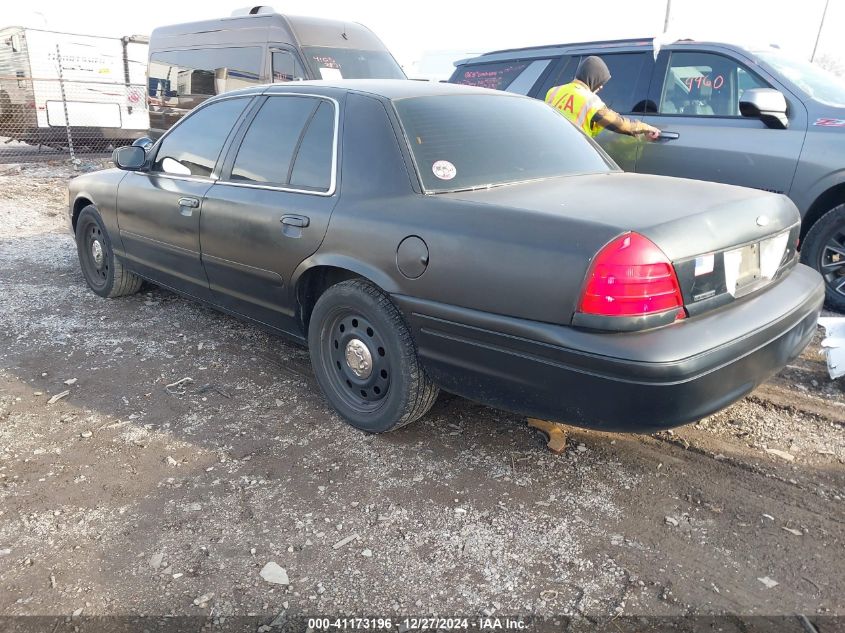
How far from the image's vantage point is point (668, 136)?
5.32 meters

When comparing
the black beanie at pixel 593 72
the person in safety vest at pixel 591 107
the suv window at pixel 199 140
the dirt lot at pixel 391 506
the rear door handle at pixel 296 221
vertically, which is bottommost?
the dirt lot at pixel 391 506

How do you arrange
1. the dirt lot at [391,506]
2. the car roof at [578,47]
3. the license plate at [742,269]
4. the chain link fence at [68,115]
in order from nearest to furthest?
the dirt lot at [391,506]
the license plate at [742,269]
the car roof at [578,47]
the chain link fence at [68,115]

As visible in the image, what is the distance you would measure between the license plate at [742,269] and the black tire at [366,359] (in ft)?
4.32

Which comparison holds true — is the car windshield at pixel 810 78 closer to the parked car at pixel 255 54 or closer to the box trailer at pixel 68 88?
the parked car at pixel 255 54

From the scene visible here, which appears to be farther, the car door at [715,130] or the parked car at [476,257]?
the car door at [715,130]

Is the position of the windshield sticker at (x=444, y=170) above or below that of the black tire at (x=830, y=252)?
above

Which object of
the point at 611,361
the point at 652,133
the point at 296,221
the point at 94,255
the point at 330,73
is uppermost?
the point at 330,73

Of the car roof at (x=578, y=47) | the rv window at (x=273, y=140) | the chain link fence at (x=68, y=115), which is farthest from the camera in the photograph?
the chain link fence at (x=68, y=115)

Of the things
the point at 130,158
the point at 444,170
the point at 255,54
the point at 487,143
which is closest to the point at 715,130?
the point at 487,143

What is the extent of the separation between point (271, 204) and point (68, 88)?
1344cm

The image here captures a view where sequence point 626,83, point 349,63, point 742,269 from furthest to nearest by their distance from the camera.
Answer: point 349,63 → point 626,83 → point 742,269

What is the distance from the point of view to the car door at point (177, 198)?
4.00 metres

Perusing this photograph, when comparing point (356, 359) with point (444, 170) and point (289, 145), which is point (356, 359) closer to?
point (444, 170)

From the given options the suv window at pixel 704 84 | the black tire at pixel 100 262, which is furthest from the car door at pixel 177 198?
the suv window at pixel 704 84
